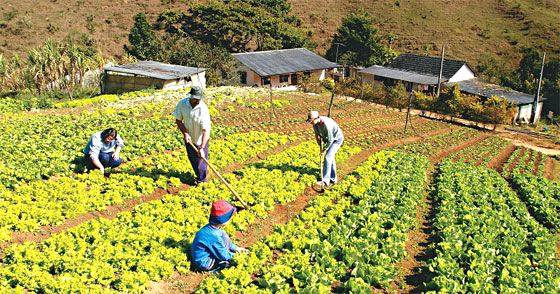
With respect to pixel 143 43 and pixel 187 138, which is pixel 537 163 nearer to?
pixel 187 138

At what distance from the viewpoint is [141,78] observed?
108 ft

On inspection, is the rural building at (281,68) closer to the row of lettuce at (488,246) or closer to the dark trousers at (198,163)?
the row of lettuce at (488,246)

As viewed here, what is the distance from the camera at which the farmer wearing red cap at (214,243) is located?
307 inches

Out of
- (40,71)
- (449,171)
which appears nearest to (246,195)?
(449,171)

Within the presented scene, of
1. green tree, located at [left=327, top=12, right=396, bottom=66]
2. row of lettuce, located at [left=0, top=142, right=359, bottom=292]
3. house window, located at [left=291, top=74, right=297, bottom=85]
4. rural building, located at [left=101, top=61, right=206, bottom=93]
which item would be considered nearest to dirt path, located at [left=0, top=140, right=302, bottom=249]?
row of lettuce, located at [left=0, top=142, right=359, bottom=292]

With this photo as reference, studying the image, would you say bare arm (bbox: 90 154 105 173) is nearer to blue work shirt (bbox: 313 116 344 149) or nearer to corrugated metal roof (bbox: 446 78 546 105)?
blue work shirt (bbox: 313 116 344 149)

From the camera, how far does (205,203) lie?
10.8 meters

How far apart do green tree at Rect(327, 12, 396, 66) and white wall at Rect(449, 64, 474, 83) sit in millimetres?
10641

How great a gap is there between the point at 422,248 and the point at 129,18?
63721 mm

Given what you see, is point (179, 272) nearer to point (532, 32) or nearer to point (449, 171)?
point (449, 171)

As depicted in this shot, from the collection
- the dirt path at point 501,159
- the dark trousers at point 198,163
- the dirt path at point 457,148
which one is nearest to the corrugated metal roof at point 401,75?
the dirt path at point 457,148

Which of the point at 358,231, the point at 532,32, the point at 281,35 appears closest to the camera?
the point at 358,231

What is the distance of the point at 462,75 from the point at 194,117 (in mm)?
42113

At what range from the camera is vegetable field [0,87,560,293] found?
25.5ft
